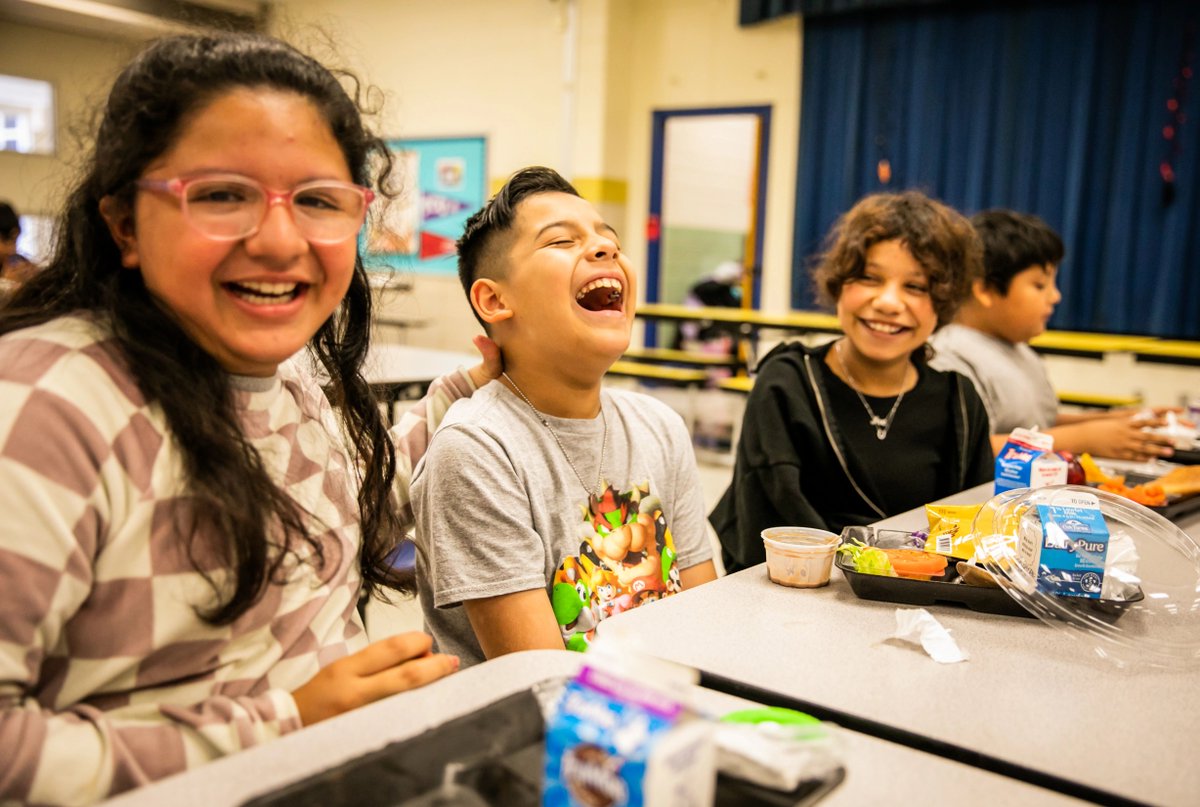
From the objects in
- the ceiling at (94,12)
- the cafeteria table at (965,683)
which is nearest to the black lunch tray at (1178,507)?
the cafeteria table at (965,683)

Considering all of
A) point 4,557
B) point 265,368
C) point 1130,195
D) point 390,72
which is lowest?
point 4,557

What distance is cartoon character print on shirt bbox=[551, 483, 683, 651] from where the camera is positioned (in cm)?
137

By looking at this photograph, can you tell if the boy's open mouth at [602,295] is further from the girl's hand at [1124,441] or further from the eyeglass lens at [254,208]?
the girl's hand at [1124,441]

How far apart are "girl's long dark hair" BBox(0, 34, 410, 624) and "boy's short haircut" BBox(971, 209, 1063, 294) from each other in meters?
2.36

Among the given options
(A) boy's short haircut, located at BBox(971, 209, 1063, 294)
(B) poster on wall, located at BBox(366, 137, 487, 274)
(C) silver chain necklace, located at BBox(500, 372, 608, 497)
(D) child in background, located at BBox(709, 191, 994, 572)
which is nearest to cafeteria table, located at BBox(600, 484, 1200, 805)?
(C) silver chain necklace, located at BBox(500, 372, 608, 497)

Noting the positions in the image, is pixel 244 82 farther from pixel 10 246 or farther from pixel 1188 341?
pixel 1188 341

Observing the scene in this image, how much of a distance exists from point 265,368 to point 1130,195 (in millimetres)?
5913

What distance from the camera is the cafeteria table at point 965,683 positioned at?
Result: 85 cm

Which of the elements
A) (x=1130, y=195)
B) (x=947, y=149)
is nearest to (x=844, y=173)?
(x=947, y=149)

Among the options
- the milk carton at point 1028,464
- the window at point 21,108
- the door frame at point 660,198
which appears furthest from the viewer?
the window at point 21,108

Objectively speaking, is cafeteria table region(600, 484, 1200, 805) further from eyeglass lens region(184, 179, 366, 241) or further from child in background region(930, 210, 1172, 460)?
child in background region(930, 210, 1172, 460)

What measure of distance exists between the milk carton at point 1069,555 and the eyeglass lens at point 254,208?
98 centimetres

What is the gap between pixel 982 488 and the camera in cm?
→ 203

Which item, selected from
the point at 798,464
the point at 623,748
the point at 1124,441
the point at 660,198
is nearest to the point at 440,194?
the point at 660,198
